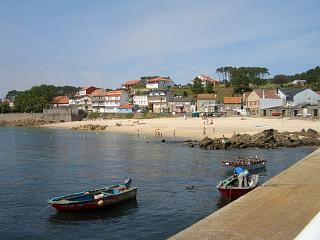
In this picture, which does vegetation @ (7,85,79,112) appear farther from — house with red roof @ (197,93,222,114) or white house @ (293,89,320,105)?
white house @ (293,89,320,105)

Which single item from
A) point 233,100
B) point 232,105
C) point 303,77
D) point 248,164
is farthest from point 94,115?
point 248,164

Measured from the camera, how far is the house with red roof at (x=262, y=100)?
10862 centimetres

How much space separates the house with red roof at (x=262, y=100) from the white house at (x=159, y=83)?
6312cm

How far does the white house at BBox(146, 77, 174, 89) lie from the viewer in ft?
562

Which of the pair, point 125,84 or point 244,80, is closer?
point 244,80

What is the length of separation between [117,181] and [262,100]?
8406 cm

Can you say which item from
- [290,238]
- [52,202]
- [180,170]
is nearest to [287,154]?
→ [180,170]

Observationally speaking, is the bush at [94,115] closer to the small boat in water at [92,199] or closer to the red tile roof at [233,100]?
the red tile roof at [233,100]

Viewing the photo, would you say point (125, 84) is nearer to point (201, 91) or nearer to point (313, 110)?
point (201, 91)

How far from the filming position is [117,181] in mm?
30547

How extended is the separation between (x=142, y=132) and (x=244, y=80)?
236 ft

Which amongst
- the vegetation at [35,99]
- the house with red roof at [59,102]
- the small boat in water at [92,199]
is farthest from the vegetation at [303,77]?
the small boat in water at [92,199]

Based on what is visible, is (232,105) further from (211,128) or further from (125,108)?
(211,128)

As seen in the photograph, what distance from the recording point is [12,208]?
22.4m
